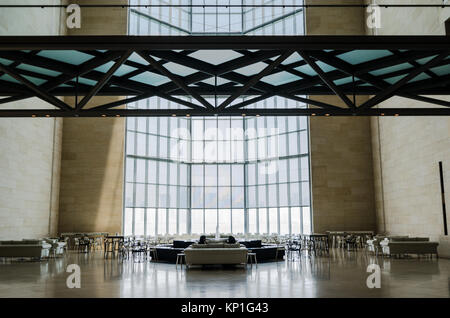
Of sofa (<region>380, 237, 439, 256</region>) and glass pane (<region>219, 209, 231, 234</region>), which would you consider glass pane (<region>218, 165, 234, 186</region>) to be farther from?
sofa (<region>380, 237, 439, 256</region>)

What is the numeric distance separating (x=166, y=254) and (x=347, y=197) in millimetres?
13452

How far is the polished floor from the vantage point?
7.66 meters

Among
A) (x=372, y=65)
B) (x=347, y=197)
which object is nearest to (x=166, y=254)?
(x=372, y=65)

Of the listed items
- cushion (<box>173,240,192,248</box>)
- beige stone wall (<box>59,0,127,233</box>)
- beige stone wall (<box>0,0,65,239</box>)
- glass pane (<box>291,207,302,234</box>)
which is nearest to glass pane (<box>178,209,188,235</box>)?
beige stone wall (<box>59,0,127,233</box>)

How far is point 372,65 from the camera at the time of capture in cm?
947

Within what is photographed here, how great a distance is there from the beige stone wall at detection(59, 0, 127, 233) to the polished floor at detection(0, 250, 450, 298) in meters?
11.0

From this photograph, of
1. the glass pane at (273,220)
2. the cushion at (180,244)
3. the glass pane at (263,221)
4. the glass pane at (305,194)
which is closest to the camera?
the cushion at (180,244)

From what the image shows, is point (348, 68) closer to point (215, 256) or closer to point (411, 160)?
point (215, 256)

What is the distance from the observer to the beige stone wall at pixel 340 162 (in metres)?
24.2

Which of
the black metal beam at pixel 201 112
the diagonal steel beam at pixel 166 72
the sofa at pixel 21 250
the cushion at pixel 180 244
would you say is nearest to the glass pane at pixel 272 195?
the cushion at pixel 180 244

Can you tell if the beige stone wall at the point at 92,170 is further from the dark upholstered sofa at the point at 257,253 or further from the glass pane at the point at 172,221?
the dark upholstered sofa at the point at 257,253

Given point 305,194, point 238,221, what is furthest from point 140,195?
point 305,194

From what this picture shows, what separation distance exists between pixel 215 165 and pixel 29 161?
12.5 metres

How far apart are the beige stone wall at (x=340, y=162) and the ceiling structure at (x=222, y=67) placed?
1356 centimetres
